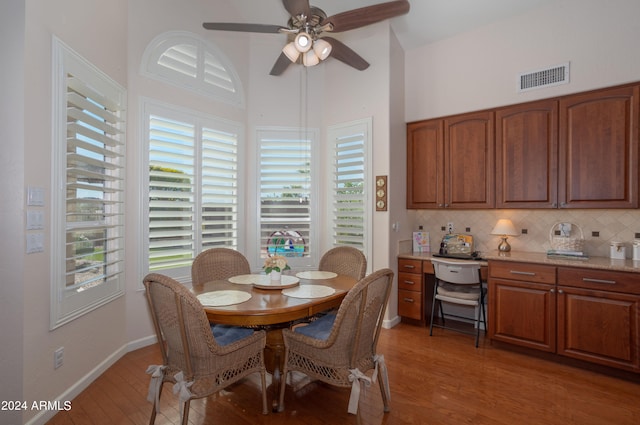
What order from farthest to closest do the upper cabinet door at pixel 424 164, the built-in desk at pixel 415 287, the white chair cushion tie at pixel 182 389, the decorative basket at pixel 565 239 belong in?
the upper cabinet door at pixel 424 164
the built-in desk at pixel 415 287
the decorative basket at pixel 565 239
the white chair cushion tie at pixel 182 389

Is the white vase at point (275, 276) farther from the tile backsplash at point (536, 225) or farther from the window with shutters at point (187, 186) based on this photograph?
the tile backsplash at point (536, 225)

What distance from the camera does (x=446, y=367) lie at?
277 centimetres

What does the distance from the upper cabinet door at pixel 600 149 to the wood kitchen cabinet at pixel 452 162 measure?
Answer: 66cm

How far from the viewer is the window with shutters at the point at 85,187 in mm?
2119

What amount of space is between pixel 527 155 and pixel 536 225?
0.79 metres

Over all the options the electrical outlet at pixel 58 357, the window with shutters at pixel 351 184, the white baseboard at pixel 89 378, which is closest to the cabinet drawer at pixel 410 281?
the window with shutters at pixel 351 184

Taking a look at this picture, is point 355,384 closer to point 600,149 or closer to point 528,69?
point 600,149

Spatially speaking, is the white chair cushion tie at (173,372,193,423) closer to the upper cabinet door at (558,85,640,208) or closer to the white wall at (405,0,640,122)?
the upper cabinet door at (558,85,640,208)

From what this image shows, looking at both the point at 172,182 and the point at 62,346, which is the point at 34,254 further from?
the point at 172,182

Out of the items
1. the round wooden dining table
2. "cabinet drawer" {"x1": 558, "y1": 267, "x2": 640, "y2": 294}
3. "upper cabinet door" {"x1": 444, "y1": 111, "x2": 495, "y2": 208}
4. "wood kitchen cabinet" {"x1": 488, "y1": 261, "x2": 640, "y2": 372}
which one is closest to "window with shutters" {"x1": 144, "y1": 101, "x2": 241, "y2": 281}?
the round wooden dining table

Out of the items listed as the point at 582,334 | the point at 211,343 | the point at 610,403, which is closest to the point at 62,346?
the point at 211,343

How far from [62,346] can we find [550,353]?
4.00 meters

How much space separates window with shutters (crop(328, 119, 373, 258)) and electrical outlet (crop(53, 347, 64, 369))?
112 inches

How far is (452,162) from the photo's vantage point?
3.75m
